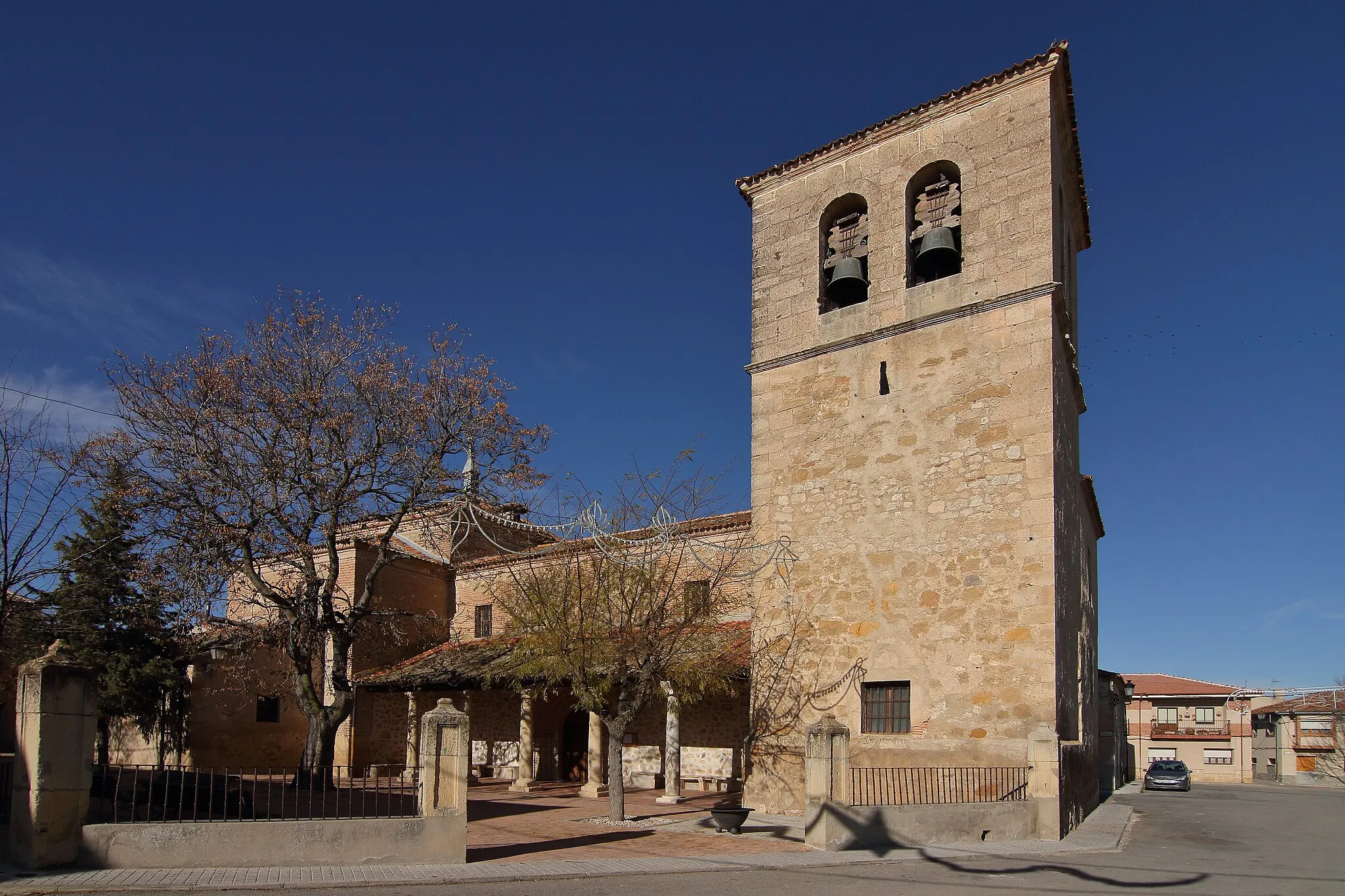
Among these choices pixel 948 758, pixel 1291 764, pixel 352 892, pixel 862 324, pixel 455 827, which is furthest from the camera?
pixel 1291 764

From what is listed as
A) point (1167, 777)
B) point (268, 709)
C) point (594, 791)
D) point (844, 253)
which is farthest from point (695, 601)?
point (1167, 777)

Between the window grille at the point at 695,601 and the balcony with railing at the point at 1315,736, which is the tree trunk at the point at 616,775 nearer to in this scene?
the window grille at the point at 695,601

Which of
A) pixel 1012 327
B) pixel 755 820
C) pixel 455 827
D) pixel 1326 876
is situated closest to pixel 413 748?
pixel 755 820

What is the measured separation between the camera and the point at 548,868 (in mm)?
10391

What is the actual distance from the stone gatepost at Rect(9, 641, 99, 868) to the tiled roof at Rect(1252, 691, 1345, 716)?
5494 cm

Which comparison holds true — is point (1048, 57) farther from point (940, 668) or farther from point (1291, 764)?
point (1291, 764)

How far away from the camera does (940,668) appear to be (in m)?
13.9

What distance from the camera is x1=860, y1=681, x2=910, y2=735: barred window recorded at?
14.3 m

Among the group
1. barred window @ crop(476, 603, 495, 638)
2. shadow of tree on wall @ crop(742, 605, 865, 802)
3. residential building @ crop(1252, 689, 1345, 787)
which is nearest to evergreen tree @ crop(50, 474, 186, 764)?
barred window @ crop(476, 603, 495, 638)

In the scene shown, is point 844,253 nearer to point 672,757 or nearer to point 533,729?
point 672,757

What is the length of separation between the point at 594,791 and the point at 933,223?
41.4 ft

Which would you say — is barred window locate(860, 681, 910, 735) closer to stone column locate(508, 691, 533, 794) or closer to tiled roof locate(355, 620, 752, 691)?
tiled roof locate(355, 620, 752, 691)

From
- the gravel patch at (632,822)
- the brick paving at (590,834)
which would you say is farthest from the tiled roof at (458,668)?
the gravel patch at (632,822)

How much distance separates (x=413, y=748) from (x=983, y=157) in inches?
721
